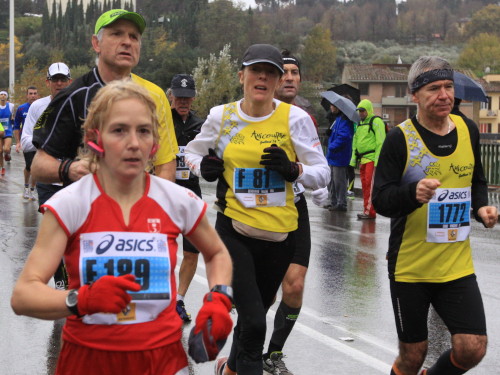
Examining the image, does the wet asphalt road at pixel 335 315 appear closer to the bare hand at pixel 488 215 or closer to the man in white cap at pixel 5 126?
the bare hand at pixel 488 215

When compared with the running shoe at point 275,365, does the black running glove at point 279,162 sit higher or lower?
higher

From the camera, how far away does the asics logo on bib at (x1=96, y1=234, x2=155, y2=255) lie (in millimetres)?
3289

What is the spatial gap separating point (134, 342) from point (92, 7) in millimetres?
161987

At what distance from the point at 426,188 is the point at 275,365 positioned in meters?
2.16

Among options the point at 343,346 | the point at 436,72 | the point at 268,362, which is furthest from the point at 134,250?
the point at 343,346

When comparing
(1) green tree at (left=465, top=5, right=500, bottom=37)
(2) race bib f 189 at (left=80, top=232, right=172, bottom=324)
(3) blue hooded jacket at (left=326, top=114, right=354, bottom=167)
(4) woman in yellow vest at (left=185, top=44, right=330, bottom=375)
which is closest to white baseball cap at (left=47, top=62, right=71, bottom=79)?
(4) woman in yellow vest at (left=185, top=44, right=330, bottom=375)

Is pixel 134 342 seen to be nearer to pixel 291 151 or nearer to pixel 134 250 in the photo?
pixel 134 250

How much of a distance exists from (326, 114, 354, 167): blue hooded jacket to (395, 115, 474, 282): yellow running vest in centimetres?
1183

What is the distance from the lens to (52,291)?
3082mm

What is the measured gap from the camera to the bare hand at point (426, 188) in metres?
4.73

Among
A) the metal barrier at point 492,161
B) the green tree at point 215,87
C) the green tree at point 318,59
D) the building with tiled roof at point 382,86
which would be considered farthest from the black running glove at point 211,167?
the green tree at point 318,59

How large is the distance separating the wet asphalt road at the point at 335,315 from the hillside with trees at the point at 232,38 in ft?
150

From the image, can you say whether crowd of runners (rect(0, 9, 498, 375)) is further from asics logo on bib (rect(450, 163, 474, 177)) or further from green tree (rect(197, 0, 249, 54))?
→ green tree (rect(197, 0, 249, 54))

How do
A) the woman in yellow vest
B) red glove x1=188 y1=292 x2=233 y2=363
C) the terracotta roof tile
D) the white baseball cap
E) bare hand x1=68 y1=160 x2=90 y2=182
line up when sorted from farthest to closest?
the terracotta roof tile, the white baseball cap, the woman in yellow vest, bare hand x1=68 y1=160 x2=90 y2=182, red glove x1=188 y1=292 x2=233 y2=363
